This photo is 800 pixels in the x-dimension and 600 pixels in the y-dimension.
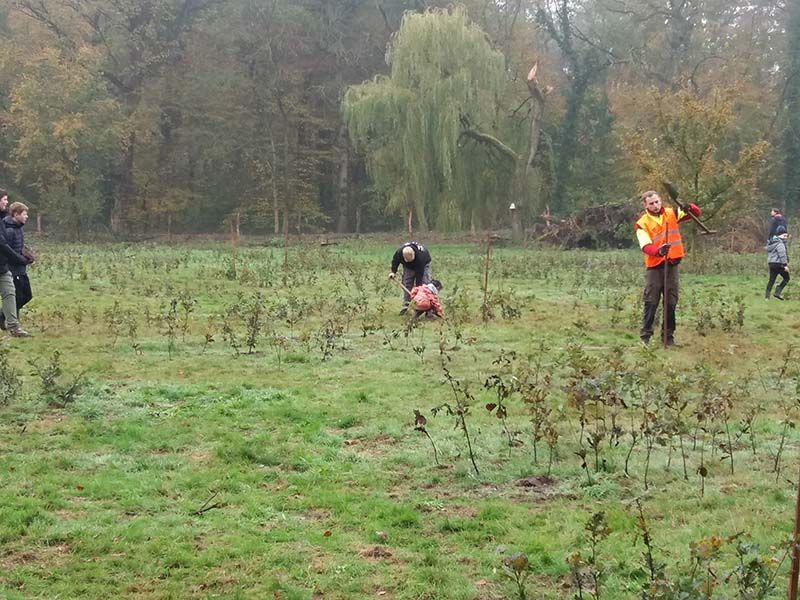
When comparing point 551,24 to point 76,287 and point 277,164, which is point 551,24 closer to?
point 277,164

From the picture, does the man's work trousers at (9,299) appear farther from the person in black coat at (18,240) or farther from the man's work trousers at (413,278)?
the man's work trousers at (413,278)

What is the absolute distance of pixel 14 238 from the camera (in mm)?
10344

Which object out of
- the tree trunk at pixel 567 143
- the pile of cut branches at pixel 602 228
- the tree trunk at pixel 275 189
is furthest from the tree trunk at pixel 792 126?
the tree trunk at pixel 275 189

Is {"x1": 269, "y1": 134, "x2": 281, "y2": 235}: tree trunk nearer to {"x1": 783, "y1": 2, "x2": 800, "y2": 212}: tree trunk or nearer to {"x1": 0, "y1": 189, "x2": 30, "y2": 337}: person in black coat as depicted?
{"x1": 783, "y1": 2, "x2": 800, "y2": 212}: tree trunk

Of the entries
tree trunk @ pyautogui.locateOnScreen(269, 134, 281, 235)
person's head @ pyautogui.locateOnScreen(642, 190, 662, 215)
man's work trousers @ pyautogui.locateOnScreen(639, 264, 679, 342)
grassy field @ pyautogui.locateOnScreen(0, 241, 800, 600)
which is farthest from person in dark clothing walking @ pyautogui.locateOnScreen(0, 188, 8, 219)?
tree trunk @ pyautogui.locateOnScreen(269, 134, 281, 235)

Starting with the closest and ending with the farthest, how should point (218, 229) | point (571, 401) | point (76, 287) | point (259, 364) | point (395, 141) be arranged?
1. point (571, 401)
2. point (259, 364)
3. point (76, 287)
4. point (395, 141)
5. point (218, 229)

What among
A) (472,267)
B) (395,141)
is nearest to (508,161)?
(395,141)

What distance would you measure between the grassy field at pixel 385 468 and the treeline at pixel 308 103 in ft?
70.9

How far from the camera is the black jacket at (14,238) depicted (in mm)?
10234

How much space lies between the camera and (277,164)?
42781 mm

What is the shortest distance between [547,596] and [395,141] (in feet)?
87.0

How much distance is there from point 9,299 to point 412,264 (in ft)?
18.0

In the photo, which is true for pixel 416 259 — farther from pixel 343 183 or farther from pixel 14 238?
pixel 343 183

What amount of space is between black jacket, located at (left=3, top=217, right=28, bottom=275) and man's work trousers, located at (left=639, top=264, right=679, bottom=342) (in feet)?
25.8
